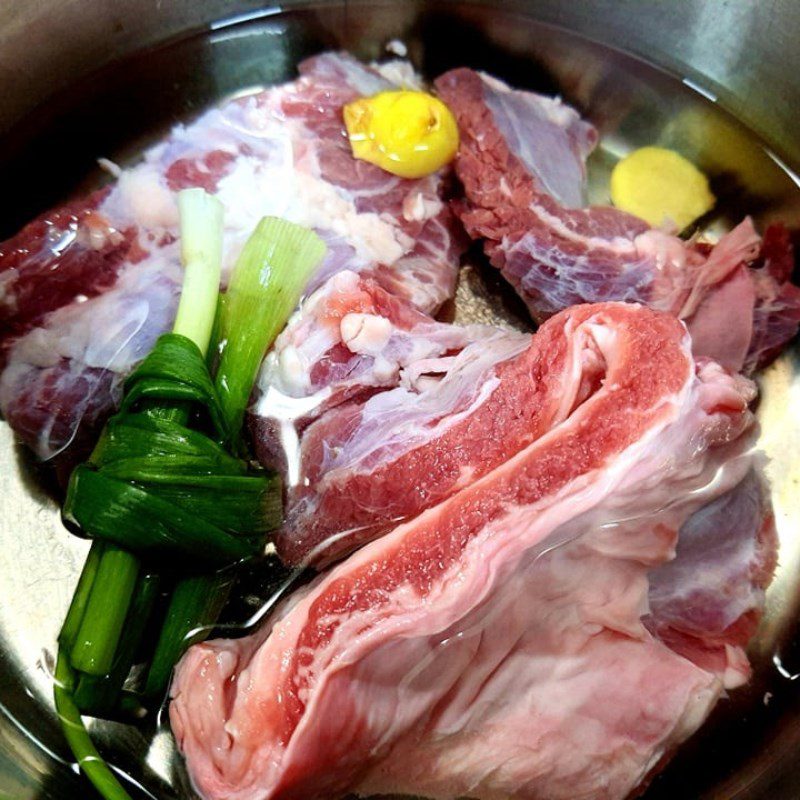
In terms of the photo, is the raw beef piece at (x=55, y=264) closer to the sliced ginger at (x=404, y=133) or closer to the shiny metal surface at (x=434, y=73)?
the shiny metal surface at (x=434, y=73)

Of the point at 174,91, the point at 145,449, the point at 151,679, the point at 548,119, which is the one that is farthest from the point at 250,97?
the point at 151,679

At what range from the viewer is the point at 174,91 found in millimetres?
2801

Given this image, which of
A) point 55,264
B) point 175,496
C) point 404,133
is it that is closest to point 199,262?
point 55,264

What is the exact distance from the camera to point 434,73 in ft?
9.45

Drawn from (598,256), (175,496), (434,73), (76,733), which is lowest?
(76,733)

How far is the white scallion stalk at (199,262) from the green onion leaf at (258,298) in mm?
65

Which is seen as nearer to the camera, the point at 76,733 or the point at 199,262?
the point at 76,733

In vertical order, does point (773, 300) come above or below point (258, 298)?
above

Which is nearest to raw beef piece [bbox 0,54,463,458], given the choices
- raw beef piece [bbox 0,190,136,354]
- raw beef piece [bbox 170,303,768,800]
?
raw beef piece [bbox 0,190,136,354]

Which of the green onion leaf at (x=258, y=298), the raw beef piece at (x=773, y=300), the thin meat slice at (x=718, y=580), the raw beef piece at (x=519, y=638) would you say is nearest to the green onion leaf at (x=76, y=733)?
the raw beef piece at (x=519, y=638)

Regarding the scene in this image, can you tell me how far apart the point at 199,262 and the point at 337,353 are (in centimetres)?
48

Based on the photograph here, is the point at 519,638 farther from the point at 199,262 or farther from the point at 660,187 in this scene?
the point at 660,187

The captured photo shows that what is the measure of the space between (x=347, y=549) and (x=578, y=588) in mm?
604

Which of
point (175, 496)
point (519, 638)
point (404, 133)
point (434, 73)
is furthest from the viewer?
point (434, 73)
